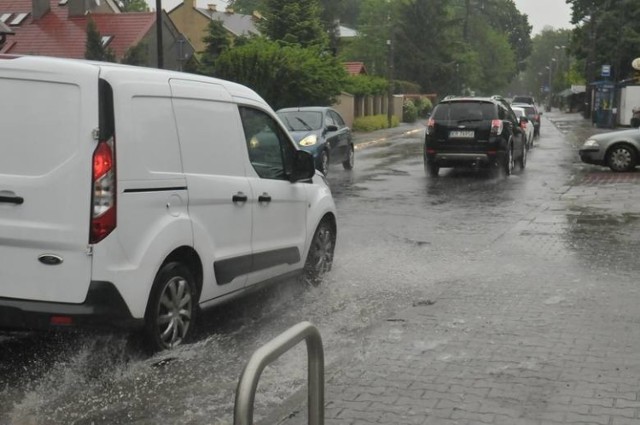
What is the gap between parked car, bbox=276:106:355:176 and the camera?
1909 centimetres

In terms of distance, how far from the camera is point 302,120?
20.2m

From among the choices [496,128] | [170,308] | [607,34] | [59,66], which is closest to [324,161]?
[496,128]

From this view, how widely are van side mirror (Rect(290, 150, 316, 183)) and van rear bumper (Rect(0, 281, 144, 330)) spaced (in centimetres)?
249

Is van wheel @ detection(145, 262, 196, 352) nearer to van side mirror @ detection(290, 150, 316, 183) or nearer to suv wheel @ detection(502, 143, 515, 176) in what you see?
van side mirror @ detection(290, 150, 316, 183)

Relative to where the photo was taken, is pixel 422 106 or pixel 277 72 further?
pixel 422 106

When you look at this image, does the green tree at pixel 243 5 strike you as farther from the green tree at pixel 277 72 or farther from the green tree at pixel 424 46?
the green tree at pixel 277 72

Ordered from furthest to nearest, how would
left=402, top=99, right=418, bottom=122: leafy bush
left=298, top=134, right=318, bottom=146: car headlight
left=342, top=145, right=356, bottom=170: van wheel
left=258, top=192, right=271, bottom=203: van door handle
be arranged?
left=402, top=99, right=418, bottom=122: leafy bush < left=342, top=145, right=356, bottom=170: van wheel < left=298, top=134, right=318, bottom=146: car headlight < left=258, top=192, right=271, bottom=203: van door handle

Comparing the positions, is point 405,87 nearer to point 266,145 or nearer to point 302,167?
point 302,167

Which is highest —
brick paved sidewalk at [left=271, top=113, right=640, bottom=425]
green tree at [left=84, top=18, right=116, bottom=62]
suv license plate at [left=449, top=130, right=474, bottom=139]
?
green tree at [left=84, top=18, right=116, bottom=62]

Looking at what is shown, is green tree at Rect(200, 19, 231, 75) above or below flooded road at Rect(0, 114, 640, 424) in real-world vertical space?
above

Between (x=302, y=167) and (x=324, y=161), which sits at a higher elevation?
(x=302, y=167)

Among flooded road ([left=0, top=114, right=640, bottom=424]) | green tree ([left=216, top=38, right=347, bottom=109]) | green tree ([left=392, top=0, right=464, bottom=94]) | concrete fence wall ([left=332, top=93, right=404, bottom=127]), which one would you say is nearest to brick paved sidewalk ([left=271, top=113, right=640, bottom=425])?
flooded road ([left=0, top=114, right=640, bottom=424])

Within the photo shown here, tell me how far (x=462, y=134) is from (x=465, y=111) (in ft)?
1.72

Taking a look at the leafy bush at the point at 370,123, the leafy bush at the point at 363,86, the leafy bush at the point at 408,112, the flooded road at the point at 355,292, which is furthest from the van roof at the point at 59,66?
the leafy bush at the point at 408,112
